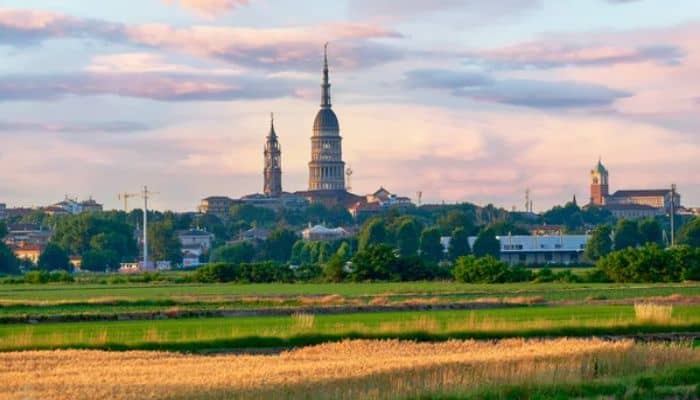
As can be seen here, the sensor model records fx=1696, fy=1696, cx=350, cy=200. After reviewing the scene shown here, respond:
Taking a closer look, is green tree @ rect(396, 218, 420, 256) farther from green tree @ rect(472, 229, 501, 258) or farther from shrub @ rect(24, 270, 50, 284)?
shrub @ rect(24, 270, 50, 284)

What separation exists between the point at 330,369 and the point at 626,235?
499 ft

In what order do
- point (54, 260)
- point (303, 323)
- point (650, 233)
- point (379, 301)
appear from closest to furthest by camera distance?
point (303, 323), point (379, 301), point (54, 260), point (650, 233)

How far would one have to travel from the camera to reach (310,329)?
154 ft

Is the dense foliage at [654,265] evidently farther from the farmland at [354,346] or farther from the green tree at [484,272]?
the farmland at [354,346]

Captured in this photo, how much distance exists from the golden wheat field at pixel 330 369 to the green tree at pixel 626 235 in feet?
465

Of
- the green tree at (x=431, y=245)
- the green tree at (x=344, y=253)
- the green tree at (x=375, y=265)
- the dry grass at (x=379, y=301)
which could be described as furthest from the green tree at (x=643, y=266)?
the green tree at (x=431, y=245)

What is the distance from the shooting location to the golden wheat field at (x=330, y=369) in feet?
92.1

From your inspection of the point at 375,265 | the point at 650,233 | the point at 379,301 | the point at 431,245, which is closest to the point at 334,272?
the point at 375,265

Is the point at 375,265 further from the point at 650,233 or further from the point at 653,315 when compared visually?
the point at 650,233

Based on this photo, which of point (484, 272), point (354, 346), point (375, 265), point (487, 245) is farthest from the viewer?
point (487, 245)

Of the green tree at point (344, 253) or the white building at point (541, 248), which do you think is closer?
the green tree at point (344, 253)

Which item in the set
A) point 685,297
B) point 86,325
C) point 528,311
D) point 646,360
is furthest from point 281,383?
point 685,297

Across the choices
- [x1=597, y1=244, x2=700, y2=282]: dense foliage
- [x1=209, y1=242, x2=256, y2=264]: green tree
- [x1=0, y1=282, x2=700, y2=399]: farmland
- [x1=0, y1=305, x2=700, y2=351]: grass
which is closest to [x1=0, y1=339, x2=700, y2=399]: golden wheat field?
[x1=0, y1=282, x2=700, y2=399]: farmland

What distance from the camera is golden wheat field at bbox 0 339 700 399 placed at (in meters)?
28.1
